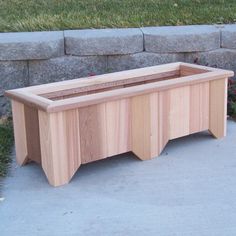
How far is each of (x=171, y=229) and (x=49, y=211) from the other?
0.70 metres

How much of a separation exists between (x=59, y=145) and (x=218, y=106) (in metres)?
1.39

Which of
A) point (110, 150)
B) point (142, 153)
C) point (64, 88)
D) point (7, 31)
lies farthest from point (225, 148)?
point (7, 31)

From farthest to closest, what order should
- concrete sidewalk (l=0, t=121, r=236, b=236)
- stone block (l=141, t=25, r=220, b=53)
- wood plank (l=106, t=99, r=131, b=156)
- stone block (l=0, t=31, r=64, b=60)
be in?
stone block (l=141, t=25, r=220, b=53) → stone block (l=0, t=31, r=64, b=60) → wood plank (l=106, t=99, r=131, b=156) → concrete sidewalk (l=0, t=121, r=236, b=236)

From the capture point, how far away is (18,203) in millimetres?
3436

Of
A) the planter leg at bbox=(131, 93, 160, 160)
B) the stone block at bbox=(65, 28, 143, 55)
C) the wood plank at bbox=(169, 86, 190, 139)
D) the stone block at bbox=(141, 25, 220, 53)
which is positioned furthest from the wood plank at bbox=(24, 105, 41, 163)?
the stone block at bbox=(141, 25, 220, 53)

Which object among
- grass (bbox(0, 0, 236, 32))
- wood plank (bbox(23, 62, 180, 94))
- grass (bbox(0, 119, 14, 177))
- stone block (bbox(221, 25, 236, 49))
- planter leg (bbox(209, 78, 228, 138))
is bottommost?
grass (bbox(0, 119, 14, 177))

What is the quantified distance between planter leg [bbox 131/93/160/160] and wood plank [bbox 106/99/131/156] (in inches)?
2.0

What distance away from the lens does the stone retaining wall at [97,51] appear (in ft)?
15.9

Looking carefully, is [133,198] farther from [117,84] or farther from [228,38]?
[228,38]

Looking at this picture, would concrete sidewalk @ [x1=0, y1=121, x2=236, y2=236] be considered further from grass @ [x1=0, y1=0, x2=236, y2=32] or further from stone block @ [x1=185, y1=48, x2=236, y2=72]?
grass @ [x1=0, y1=0, x2=236, y2=32]

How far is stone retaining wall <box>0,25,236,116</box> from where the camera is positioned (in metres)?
4.85

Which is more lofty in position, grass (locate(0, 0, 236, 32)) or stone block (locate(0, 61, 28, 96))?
grass (locate(0, 0, 236, 32))

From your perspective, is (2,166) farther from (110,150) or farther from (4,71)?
(4,71)

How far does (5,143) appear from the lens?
4395 millimetres
